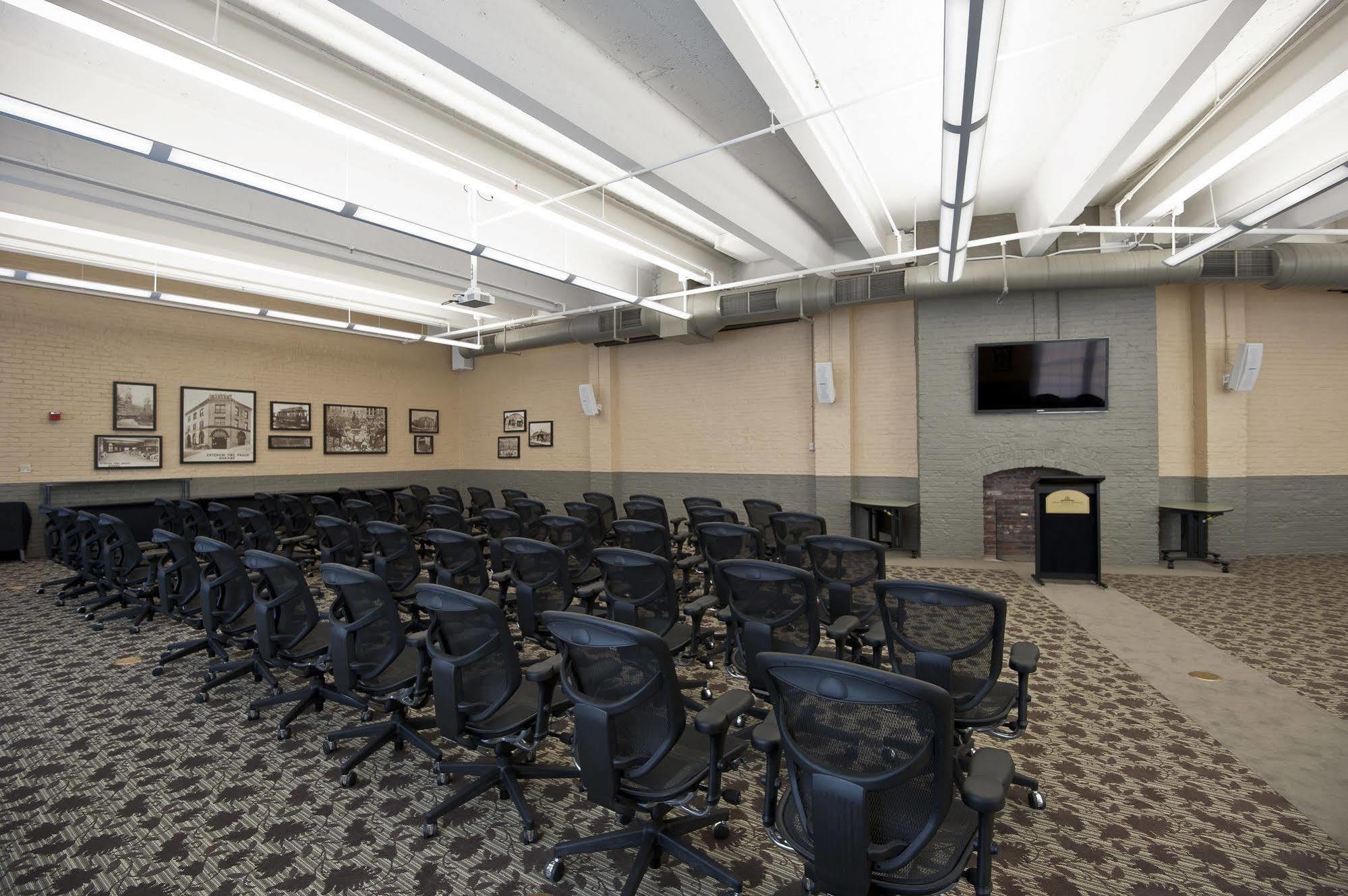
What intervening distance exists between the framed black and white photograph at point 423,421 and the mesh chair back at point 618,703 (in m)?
11.5

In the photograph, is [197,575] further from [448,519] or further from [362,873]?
[362,873]

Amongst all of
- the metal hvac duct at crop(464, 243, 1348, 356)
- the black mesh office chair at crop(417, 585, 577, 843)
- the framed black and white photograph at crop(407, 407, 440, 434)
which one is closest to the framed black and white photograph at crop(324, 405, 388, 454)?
the framed black and white photograph at crop(407, 407, 440, 434)

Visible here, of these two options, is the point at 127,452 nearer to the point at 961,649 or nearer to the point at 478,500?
the point at 478,500

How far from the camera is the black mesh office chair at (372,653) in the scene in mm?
2682

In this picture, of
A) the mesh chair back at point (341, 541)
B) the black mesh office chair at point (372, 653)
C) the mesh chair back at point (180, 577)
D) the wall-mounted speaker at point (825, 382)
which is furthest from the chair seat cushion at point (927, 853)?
the wall-mounted speaker at point (825, 382)

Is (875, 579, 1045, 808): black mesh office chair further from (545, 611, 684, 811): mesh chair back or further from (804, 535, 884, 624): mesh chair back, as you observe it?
(545, 611, 684, 811): mesh chair back

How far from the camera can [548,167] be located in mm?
5715

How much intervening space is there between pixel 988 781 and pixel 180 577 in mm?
5009

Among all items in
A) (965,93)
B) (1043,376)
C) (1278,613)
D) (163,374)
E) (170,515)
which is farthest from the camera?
(163,374)

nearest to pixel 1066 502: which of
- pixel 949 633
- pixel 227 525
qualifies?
pixel 949 633

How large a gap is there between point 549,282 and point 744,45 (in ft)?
Answer: 20.6

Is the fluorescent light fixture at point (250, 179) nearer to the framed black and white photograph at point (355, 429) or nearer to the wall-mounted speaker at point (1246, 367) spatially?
the framed black and white photograph at point (355, 429)

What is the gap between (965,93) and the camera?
8.98 ft

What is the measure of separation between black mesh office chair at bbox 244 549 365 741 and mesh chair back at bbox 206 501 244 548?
3.57 meters
